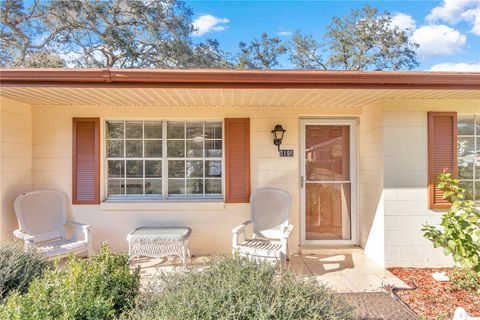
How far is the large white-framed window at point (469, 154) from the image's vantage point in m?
4.25

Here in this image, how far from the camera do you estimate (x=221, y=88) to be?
3.31 meters

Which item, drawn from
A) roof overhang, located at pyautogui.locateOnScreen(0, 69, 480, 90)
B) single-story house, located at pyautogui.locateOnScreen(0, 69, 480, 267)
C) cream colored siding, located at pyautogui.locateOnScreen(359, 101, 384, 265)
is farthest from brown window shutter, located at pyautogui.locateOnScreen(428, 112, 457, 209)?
roof overhang, located at pyautogui.locateOnScreen(0, 69, 480, 90)

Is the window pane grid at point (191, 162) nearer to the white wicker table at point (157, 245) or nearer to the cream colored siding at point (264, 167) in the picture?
the cream colored siding at point (264, 167)

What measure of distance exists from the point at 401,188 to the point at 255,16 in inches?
409

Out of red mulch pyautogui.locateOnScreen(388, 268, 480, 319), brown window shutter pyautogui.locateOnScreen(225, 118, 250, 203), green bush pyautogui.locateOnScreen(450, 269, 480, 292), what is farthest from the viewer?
brown window shutter pyautogui.locateOnScreen(225, 118, 250, 203)

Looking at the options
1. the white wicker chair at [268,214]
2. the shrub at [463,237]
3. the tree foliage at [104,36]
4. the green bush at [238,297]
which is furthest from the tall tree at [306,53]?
the green bush at [238,297]

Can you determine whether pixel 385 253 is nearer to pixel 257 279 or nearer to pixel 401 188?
pixel 401 188

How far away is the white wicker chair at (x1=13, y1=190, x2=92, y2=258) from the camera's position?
12.7 feet

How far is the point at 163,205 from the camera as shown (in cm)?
455

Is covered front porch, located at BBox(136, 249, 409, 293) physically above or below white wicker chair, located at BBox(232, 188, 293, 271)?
below

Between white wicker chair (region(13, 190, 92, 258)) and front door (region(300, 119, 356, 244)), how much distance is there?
341 cm

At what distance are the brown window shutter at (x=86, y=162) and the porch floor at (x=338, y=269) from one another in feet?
4.26

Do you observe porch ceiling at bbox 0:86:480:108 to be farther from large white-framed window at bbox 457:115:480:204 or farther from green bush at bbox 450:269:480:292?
green bush at bbox 450:269:480:292

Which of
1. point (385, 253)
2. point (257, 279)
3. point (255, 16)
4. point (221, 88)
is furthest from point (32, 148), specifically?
point (255, 16)
